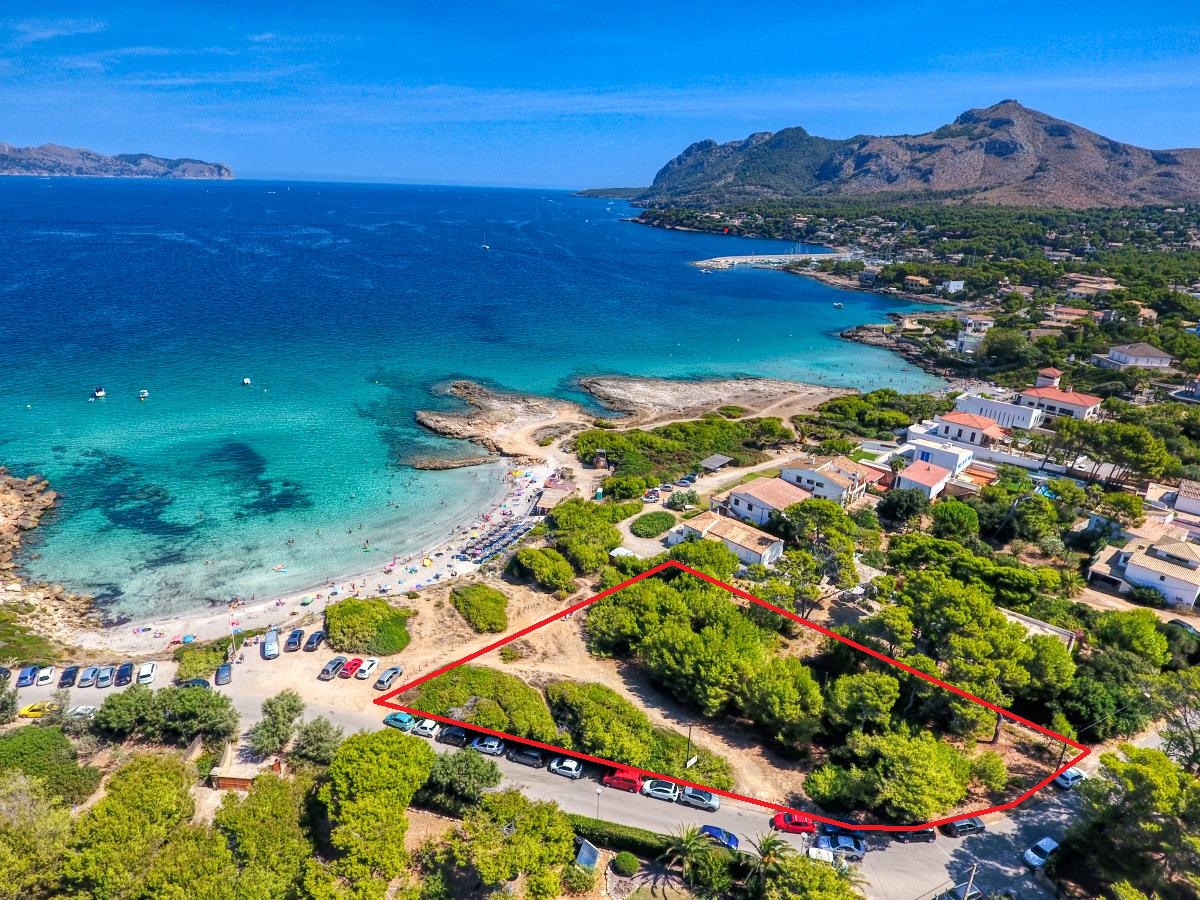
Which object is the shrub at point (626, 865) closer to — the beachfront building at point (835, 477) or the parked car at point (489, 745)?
the parked car at point (489, 745)

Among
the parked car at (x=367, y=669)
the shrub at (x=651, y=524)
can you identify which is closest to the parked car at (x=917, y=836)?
the shrub at (x=651, y=524)

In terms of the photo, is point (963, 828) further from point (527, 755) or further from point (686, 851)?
point (527, 755)

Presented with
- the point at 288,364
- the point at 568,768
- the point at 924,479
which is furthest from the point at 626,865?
the point at 288,364

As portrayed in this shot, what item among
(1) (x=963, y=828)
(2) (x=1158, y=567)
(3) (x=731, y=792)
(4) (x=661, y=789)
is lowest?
(3) (x=731, y=792)

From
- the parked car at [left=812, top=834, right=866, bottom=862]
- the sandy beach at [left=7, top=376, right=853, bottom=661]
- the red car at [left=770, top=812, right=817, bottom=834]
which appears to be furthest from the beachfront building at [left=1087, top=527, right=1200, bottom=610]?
the sandy beach at [left=7, top=376, right=853, bottom=661]

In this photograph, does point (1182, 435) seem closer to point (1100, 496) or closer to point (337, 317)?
point (1100, 496)
